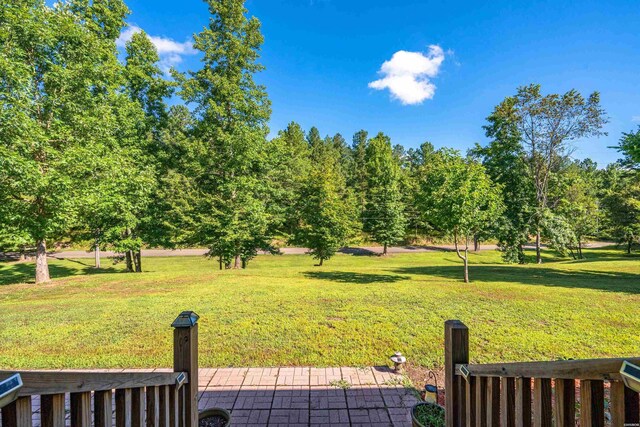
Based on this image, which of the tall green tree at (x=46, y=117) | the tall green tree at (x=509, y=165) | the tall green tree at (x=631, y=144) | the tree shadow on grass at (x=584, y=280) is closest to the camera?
the tall green tree at (x=631, y=144)

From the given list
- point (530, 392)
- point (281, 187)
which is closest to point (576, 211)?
point (281, 187)

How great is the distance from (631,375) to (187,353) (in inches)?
89.3

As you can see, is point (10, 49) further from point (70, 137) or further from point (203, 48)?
point (203, 48)

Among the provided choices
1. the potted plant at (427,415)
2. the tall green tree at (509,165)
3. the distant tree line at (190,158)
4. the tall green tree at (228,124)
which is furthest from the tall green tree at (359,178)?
the potted plant at (427,415)

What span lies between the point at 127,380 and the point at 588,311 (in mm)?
8595

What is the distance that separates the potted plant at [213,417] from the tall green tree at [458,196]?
821cm

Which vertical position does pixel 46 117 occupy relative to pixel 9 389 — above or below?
above

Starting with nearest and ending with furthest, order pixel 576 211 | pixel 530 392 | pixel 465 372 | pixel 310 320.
Result: pixel 530 392 < pixel 465 372 < pixel 310 320 < pixel 576 211

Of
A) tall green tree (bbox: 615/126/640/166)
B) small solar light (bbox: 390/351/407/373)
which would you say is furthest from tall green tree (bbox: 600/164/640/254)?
small solar light (bbox: 390/351/407/373)

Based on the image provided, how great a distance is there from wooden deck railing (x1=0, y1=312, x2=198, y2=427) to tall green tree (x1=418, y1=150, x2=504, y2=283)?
8.59 m

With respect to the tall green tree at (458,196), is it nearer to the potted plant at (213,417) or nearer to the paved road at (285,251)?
the potted plant at (213,417)

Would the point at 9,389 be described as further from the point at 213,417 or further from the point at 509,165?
the point at 509,165

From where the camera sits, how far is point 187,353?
6.78 feet

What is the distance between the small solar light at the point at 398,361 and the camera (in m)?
3.88
